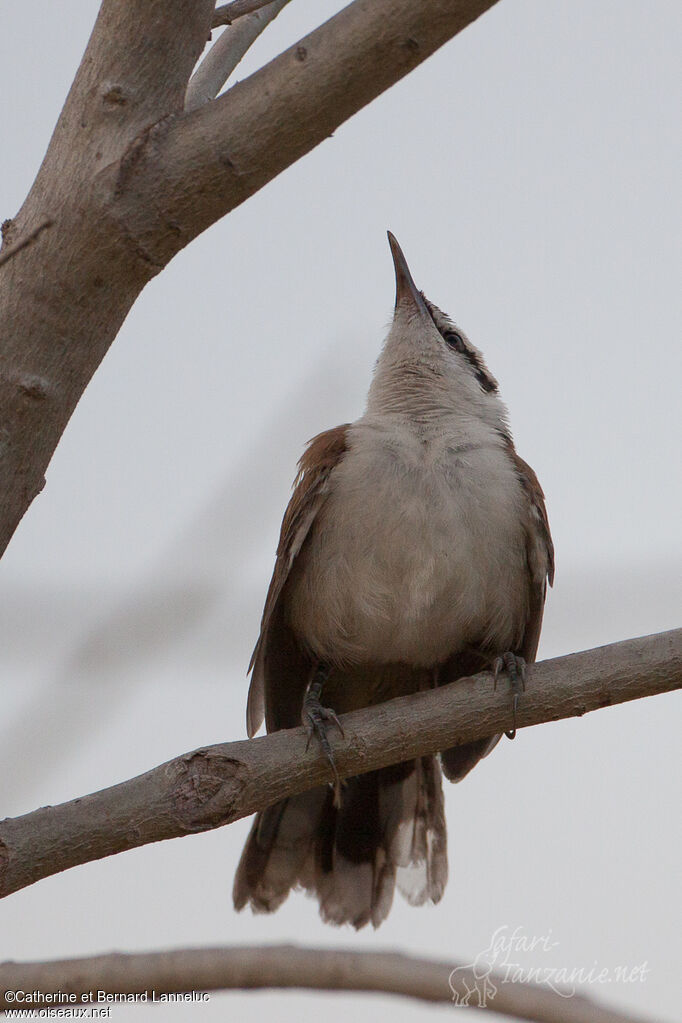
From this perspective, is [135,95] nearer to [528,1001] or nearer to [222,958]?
[222,958]

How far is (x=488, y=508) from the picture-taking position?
15.9 ft

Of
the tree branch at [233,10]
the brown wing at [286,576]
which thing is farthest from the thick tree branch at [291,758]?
the tree branch at [233,10]

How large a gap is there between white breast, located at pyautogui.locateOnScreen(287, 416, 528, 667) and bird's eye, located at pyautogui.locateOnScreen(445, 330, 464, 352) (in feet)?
4.42

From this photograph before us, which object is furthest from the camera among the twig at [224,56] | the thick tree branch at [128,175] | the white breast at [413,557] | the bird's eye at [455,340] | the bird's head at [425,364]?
the bird's eye at [455,340]

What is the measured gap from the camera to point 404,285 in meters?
6.55

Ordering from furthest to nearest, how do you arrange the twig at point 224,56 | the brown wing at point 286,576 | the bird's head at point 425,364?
the bird's head at point 425,364 < the brown wing at point 286,576 < the twig at point 224,56

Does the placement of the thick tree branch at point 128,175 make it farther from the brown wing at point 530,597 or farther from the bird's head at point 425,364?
the bird's head at point 425,364

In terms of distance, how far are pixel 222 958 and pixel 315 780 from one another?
1668mm

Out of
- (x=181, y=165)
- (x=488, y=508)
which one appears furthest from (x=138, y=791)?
(x=488, y=508)

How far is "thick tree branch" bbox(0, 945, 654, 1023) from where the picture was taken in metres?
1.64

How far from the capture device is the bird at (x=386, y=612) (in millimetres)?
4770

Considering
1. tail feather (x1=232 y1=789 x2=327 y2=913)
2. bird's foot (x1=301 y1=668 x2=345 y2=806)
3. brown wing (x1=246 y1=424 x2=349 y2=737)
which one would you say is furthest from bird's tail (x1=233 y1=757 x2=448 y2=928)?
bird's foot (x1=301 y1=668 x2=345 y2=806)

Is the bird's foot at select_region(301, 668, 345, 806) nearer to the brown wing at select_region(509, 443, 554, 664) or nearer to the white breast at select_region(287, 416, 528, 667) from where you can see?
the white breast at select_region(287, 416, 528, 667)

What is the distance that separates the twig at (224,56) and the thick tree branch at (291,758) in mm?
2346
